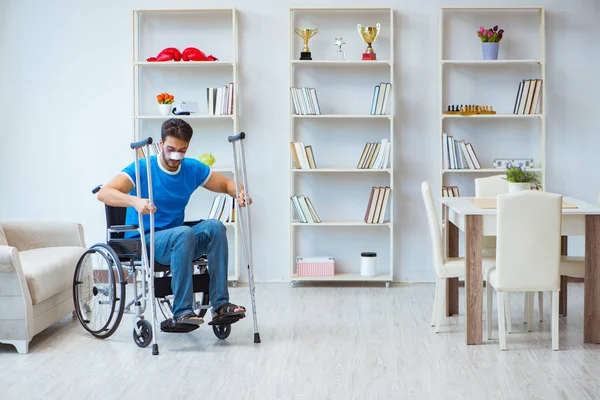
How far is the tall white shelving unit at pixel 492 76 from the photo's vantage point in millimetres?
6379

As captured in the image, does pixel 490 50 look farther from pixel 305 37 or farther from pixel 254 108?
pixel 254 108

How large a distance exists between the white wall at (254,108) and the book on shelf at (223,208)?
0.26 meters

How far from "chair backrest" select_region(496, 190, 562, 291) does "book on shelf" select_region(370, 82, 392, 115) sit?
2.25m

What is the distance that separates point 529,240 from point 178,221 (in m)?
1.89

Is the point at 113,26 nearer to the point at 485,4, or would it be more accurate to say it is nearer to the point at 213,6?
the point at 213,6

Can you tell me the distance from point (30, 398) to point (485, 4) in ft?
14.8

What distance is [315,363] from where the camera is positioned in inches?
159

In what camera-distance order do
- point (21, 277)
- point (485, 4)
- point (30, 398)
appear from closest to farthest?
point (30, 398) < point (21, 277) < point (485, 4)

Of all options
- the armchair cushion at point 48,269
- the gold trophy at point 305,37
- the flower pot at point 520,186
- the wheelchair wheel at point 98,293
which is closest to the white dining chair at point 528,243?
the flower pot at point 520,186

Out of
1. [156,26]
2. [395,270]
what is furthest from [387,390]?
[156,26]

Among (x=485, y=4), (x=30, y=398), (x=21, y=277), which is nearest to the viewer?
(x=30, y=398)

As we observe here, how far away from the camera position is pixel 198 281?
444cm

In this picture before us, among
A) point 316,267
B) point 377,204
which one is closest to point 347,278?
point 316,267

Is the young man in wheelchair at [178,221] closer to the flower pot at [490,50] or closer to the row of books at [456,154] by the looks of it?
the row of books at [456,154]
